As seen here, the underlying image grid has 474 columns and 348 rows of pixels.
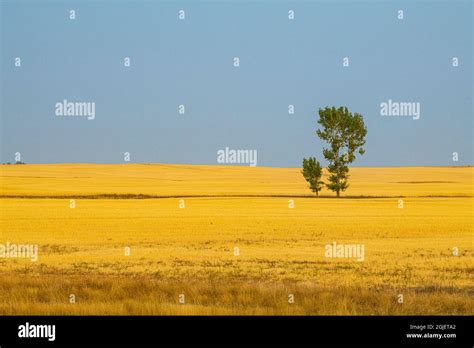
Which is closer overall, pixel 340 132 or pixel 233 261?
pixel 233 261

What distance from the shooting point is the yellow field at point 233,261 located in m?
13.5

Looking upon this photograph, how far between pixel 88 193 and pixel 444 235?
5541 cm

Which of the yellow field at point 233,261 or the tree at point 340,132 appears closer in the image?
the yellow field at point 233,261

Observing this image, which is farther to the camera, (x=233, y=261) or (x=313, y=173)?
(x=313, y=173)

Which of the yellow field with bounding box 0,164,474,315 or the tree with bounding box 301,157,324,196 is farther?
the tree with bounding box 301,157,324,196

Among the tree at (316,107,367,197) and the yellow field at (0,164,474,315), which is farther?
the tree at (316,107,367,197)

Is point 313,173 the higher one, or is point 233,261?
point 313,173

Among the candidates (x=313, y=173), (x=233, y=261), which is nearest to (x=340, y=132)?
(x=313, y=173)

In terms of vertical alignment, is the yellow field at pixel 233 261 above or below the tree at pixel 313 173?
below

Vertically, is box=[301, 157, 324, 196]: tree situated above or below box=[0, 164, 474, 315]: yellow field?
above

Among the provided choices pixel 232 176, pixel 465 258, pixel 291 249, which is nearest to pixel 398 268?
pixel 465 258

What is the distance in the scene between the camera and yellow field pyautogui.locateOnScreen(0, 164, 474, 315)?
530 inches

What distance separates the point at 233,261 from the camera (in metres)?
25.0

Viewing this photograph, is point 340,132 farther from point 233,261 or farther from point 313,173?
point 233,261
